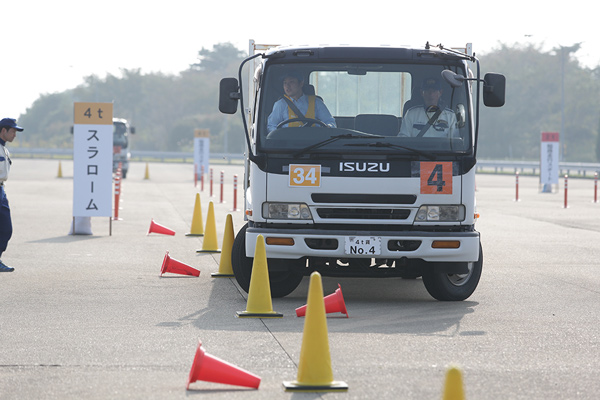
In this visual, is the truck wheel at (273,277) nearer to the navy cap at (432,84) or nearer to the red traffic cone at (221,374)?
the navy cap at (432,84)

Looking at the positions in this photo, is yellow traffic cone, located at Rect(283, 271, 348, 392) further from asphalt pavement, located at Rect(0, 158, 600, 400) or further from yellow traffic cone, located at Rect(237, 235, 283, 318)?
yellow traffic cone, located at Rect(237, 235, 283, 318)

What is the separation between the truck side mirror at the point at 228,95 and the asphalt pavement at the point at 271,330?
1.95m

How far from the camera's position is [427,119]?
9805 millimetres

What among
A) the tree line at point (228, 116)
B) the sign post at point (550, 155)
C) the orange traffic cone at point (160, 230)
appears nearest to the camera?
the orange traffic cone at point (160, 230)

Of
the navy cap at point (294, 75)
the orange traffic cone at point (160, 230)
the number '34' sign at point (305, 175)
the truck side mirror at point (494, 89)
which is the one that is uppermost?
the navy cap at point (294, 75)

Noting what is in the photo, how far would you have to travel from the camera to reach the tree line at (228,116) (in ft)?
286

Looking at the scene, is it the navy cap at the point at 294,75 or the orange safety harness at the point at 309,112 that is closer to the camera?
the orange safety harness at the point at 309,112

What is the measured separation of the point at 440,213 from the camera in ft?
31.7

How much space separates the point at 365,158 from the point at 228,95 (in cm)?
154

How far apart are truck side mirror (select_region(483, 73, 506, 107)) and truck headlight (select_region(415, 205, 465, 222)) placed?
1.08 meters

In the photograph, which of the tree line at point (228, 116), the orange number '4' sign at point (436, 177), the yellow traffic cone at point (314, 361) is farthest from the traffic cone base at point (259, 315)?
the tree line at point (228, 116)

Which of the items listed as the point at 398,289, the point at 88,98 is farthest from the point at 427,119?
the point at 88,98

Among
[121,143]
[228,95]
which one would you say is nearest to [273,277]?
[228,95]

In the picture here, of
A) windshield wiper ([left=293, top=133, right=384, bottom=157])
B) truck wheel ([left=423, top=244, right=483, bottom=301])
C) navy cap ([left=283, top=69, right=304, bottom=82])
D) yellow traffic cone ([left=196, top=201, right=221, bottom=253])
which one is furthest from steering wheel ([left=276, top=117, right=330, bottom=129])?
yellow traffic cone ([left=196, top=201, right=221, bottom=253])
